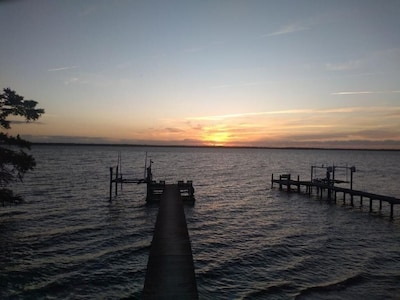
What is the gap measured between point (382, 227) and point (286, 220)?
7070 millimetres

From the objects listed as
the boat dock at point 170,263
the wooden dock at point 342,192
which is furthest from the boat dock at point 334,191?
the boat dock at point 170,263

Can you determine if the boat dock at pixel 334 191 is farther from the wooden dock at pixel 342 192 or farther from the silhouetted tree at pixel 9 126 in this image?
the silhouetted tree at pixel 9 126

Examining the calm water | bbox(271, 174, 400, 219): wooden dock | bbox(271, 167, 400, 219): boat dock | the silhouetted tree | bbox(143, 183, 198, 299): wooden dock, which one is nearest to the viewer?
bbox(143, 183, 198, 299): wooden dock

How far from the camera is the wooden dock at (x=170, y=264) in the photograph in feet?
35.1

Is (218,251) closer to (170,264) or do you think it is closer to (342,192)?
(170,264)

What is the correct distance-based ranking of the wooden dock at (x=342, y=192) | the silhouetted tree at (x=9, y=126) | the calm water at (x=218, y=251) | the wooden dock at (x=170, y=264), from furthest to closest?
the wooden dock at (x=342, y=192)
the silhouetted tree at (x=9, y=126)
the calm water at (x=218, y=251)
the wooden dock at (x=170, y=264)

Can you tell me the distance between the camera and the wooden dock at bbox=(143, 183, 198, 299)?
35.1ft

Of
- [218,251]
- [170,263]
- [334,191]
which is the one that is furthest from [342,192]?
[170,263]

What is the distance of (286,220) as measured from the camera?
28.5 metres

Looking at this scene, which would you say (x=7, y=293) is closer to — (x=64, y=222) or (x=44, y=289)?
(x=44, y=289)

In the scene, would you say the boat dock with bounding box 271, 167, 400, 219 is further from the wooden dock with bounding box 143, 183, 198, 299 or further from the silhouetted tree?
the silhouetted tree

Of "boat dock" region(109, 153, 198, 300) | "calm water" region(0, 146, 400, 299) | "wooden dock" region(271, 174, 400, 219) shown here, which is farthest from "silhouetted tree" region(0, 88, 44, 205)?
"wooden dock" region(271, 174, 400, 219)

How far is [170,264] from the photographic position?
42.2ft

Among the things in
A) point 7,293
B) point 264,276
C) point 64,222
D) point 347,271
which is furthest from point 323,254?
point 64,222
